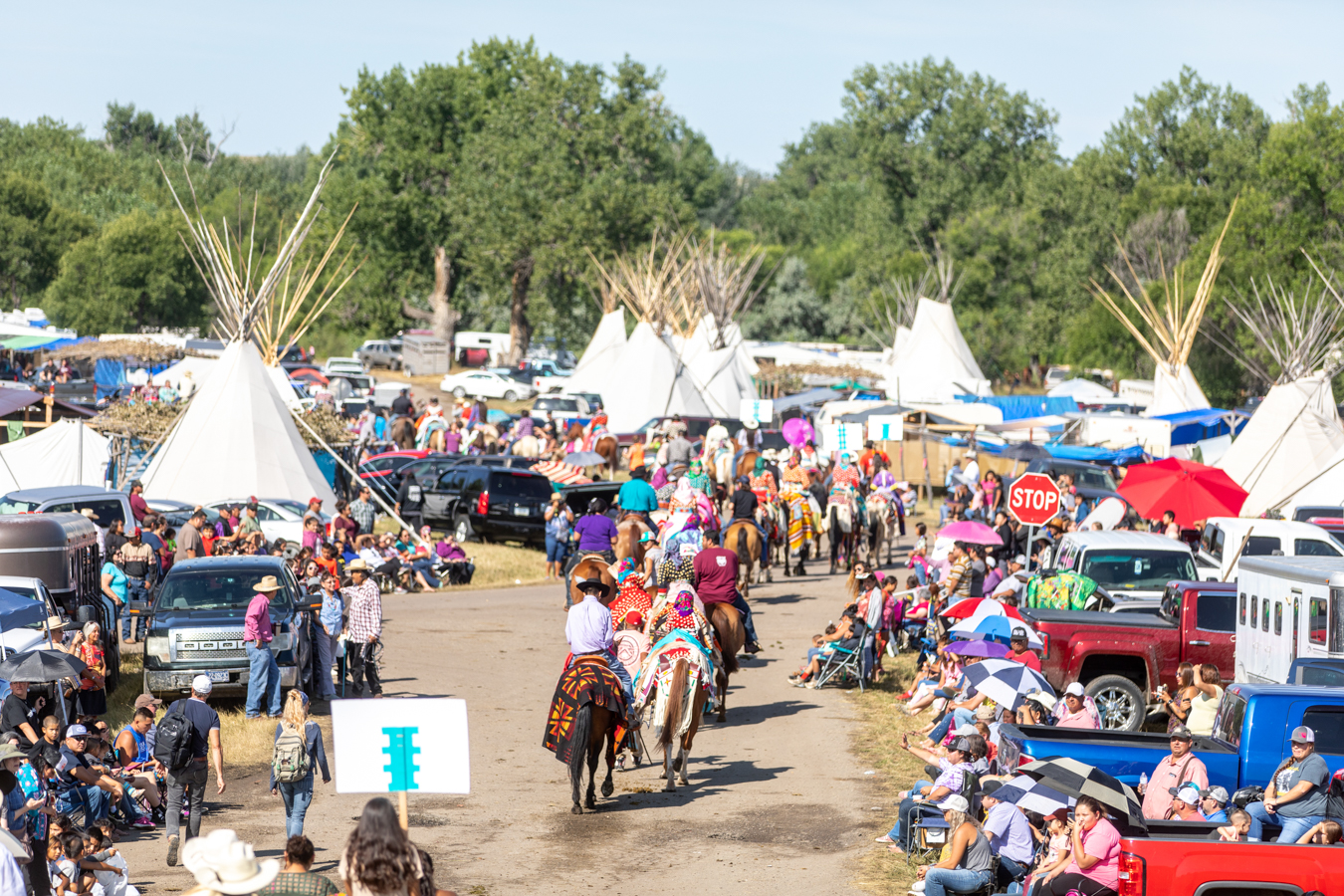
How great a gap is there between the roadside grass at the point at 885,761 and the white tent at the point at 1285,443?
1219 centimetres

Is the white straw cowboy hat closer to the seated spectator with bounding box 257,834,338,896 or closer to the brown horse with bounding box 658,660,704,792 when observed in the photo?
the seated spectator with bounding box 257,834,338,896

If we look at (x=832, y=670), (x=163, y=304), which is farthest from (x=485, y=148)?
(x=832, y=670)

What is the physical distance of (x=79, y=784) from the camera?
1153 centimetres

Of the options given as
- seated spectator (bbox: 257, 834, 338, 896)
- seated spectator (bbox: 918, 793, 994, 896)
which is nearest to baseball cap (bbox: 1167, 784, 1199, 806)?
seated spectator (bbox: 918, 793, 994, 896)

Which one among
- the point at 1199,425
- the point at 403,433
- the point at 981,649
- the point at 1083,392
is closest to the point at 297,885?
the point at 981,649

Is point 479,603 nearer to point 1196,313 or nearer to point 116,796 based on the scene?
point 116,796

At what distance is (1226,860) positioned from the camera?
901cm

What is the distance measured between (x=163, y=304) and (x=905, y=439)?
52.1 m

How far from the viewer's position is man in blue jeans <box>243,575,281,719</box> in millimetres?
15469

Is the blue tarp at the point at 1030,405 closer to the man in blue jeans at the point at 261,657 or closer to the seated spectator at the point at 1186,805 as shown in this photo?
the man in blue jeans at the point at 261,657

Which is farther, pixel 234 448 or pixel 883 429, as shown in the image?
pixel 883 429

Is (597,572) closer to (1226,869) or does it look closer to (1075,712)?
(1075,712)

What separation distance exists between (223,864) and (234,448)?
2228 cm

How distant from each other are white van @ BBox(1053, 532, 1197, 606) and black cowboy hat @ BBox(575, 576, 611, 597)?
343 inches
